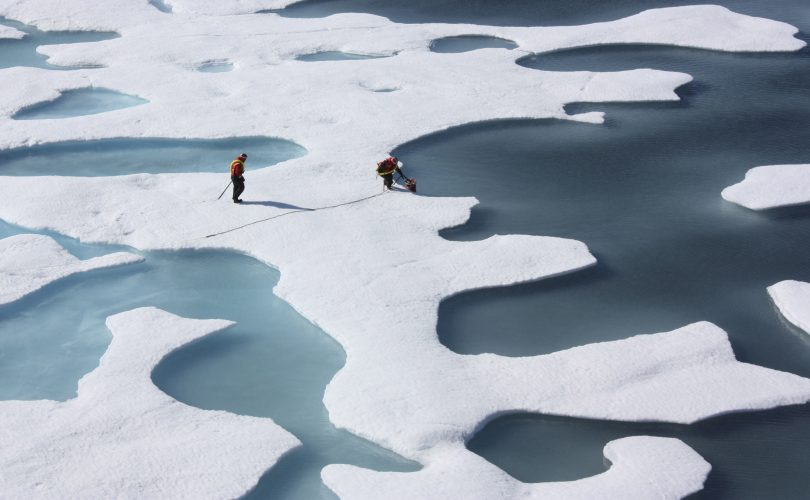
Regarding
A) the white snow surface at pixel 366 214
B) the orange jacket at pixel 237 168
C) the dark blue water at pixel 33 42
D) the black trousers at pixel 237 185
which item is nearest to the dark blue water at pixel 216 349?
the white snow surface at pixel 366 214

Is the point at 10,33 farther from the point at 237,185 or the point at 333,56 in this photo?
the point at 237,185

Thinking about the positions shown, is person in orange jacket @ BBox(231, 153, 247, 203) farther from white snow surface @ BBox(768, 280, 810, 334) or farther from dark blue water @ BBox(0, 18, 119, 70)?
dark blue water @ BBox(0, 18, 119, 70)

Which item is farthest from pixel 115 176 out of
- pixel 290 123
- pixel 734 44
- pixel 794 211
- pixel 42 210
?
pixel 734 44

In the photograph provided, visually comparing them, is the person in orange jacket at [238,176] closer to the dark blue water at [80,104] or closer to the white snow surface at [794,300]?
the dark blue water at [80,104]

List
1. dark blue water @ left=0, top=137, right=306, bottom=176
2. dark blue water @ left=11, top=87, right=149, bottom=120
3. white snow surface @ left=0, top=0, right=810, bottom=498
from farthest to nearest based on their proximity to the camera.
→ dark blue water @ left=11, top=87, right=149, bottom=120 < dark blue water @ left=0, top=137, right=306, bottom=176 < white snow surface @ left=0, top=0, right=810, bottom=498

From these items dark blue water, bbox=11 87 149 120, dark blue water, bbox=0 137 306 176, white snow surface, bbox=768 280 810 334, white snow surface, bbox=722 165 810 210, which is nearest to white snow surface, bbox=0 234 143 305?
dark blue water, bbox=0 137 306 176
